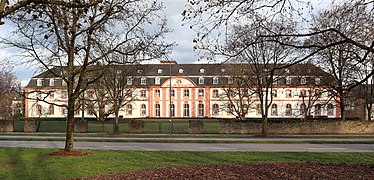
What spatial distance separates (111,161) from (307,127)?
2488 cm

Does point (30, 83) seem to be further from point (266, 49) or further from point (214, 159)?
point (214, 159)

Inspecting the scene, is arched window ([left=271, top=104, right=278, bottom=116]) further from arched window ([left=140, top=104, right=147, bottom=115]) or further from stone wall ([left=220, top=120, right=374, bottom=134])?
stone wall ([left=220, top=120, right=374, bottom=134])

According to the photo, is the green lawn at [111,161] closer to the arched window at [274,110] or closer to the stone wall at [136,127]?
the stone wall at [136,127]

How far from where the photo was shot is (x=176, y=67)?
262 ft

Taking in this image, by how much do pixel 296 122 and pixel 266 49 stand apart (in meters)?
10.2

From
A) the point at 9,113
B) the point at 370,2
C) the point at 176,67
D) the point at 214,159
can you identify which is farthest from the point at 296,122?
the point at 176,67

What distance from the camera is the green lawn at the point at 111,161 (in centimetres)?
1156

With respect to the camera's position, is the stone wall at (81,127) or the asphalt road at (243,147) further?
the stone wall at (81,127)

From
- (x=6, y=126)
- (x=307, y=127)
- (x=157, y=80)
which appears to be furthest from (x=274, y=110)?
(x=6, y=126)

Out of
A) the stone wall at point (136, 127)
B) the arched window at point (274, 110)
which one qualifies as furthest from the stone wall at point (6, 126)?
the arched window at point (274, 110)

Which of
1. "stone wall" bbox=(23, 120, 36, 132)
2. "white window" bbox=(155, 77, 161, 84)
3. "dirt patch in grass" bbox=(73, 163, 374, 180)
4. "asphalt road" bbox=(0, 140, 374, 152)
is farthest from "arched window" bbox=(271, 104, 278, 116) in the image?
"dirt patch in grass" bbox=(73, 163, 374, 180)

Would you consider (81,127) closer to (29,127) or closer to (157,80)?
(29,127)

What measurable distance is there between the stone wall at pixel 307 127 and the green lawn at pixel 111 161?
17.9m

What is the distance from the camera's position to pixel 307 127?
3491cm
